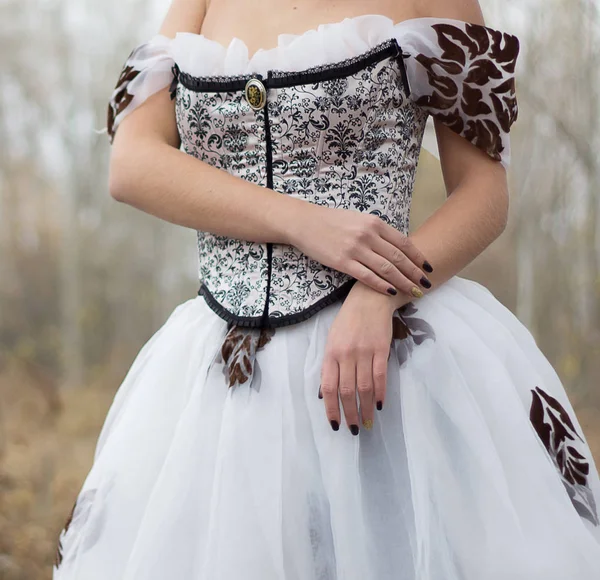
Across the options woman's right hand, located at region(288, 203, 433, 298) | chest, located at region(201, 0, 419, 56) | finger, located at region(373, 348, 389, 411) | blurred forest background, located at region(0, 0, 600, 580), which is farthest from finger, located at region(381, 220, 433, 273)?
blurred forest background, located at region(0, 0, 600, 580)

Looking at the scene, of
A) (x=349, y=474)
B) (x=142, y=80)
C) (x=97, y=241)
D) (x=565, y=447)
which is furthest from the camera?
(x=97, y=241)

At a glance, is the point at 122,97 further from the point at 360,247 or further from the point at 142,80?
the point at 360,247

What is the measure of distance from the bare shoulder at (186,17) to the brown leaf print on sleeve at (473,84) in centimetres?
30

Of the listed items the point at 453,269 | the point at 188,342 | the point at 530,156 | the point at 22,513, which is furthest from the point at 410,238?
the point at 22,513

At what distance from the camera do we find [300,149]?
84cm

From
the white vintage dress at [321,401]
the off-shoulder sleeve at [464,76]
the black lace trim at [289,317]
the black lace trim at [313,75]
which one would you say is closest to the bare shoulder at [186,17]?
the white vintage dress at [321,401]

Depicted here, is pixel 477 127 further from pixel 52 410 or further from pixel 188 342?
pixel 52 410

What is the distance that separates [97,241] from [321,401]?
1.49 m

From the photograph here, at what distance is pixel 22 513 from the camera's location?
2021 millimetres

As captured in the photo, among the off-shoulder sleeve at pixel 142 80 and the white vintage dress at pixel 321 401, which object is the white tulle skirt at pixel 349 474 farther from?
the off-shoulder sleeve at pixel 142 80

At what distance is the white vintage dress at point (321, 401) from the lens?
27.0 inches

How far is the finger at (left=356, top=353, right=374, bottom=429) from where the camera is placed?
2.38ft

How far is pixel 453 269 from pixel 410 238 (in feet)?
0.22

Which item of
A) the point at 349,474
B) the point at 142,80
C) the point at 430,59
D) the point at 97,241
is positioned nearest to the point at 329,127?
the point at 430,59
